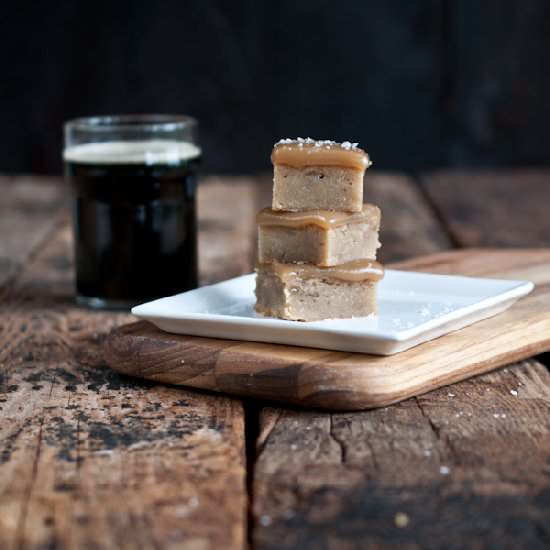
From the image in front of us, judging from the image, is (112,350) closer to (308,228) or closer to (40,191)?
(308,228)

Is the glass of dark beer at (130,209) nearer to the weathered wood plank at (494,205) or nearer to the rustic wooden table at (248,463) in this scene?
the rustic wooden table at (248,463)

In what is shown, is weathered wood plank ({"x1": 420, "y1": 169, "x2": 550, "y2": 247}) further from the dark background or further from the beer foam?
the beer foam

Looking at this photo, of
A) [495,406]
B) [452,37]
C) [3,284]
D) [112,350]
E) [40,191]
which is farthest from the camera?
[452,37]

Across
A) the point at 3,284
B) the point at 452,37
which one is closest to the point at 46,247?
the point at 3,284

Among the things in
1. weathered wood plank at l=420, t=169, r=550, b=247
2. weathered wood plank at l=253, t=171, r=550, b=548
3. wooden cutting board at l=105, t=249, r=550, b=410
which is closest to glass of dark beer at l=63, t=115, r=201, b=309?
wooden cutting board at l=105, t=249, r=550, b=410

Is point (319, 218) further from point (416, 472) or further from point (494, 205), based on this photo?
point (494, 205)

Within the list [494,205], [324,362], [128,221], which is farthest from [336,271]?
[494,205]
